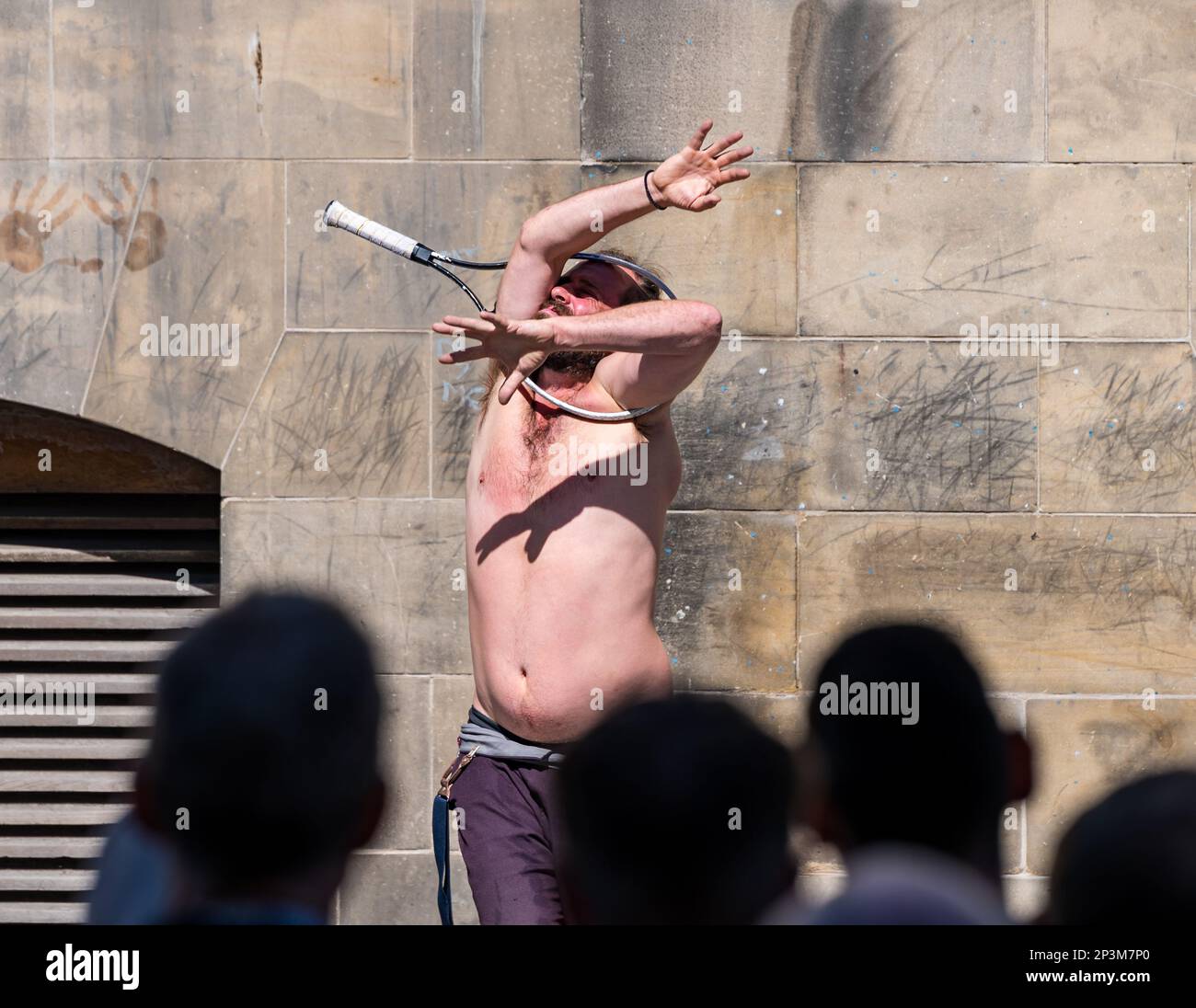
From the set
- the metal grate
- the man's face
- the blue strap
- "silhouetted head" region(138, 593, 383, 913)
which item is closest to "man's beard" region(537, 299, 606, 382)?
the man's face

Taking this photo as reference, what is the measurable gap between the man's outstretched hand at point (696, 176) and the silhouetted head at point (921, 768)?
1.88 m

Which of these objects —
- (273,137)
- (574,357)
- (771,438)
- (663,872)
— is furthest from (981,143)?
(663,872)

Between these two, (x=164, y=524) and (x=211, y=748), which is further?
(x=164, y=524)

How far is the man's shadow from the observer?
3354 mm

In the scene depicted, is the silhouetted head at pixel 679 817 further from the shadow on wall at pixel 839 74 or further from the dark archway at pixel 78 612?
the dark archway at pixel 78 612

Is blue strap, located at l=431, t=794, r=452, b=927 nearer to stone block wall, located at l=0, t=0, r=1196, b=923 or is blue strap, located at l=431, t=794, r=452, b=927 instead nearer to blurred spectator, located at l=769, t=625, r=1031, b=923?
stone block wall, located at l=0, t=0, r=1196, b=923

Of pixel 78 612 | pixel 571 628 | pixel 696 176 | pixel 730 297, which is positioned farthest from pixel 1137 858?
pixel 78 612

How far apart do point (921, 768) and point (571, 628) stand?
1.80 metres

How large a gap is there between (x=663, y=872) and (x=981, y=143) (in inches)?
147

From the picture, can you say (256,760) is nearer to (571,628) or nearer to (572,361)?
(571,628)

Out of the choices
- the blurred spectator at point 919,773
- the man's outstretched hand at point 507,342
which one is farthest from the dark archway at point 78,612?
the blurred spectator at point 919,773

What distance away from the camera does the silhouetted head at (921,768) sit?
155cm

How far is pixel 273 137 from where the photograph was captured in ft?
14.7

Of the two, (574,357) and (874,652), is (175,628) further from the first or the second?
(874,652)
